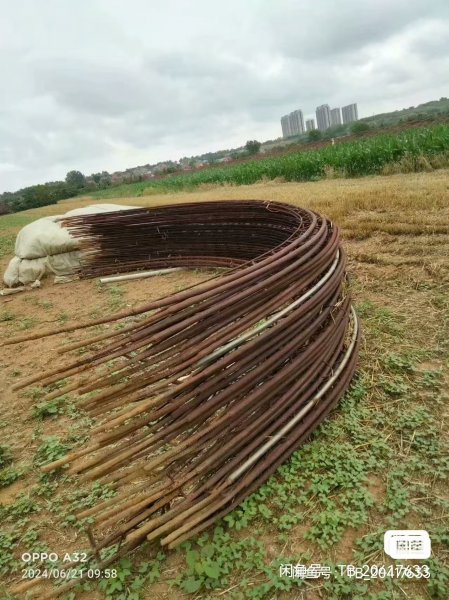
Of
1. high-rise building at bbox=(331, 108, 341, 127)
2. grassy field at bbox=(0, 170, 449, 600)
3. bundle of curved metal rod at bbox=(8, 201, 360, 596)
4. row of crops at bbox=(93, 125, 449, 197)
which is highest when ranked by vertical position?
high-rise building at bbox=(331, 108, 341, 127)

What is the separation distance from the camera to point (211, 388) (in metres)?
1.67

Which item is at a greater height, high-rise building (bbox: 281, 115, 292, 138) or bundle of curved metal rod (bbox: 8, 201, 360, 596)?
high-rise building (bbox: 281, 115, 292, 138)

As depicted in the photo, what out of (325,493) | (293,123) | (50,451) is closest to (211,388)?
(325,493)

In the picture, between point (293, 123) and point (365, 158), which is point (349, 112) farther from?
point (365, 158)

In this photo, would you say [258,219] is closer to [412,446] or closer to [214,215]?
[214,215]

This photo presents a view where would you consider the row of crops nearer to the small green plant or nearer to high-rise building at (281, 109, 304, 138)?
the small green plant

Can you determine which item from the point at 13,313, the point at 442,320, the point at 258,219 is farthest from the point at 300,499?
the point at 13,313

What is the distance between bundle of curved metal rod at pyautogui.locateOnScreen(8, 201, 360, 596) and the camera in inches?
57.9

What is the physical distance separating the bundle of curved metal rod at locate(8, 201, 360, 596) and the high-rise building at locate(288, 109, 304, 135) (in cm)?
8988

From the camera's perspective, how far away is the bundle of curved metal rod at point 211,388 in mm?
1470

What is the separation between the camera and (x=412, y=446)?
192 centimetres

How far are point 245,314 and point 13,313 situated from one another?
4421mm

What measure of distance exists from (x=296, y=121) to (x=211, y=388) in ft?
305

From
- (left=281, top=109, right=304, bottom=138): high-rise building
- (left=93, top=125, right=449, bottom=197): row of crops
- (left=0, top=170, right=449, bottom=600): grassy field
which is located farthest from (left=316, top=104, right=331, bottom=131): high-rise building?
(left=0, top=170, right=449, bottom=600): grassy field
